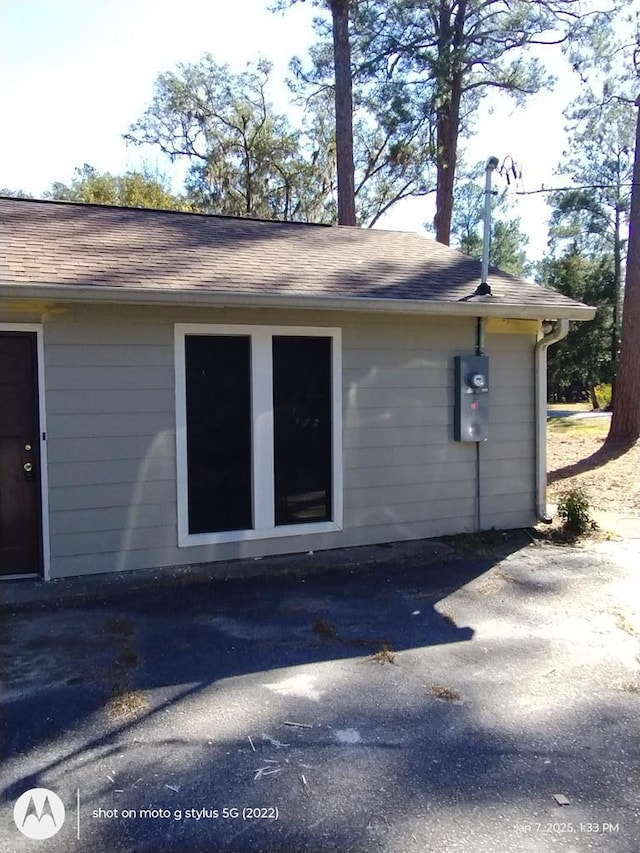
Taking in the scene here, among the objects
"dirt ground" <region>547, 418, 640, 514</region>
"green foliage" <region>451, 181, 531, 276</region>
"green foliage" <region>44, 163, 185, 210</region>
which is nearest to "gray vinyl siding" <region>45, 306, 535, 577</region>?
"dirt ground" <region>547, 418, 640, 514</region>

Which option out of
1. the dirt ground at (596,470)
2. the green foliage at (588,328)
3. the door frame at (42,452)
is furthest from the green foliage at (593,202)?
the door frame at (42,452)

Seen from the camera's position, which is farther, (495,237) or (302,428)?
(495,237)

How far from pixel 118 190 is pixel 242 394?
20721 millimetres

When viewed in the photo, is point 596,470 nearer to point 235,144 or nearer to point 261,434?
point 261,434

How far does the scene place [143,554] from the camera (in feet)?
18.5

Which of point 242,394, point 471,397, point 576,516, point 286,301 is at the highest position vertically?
point 286,301

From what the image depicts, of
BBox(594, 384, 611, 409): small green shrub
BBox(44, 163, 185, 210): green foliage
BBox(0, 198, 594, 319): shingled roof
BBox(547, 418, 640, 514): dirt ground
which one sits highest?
BBox(44, 163, 185, 210): green foliage

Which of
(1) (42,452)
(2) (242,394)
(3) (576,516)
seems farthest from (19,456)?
(3) (576,516)

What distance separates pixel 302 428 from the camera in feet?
20.5

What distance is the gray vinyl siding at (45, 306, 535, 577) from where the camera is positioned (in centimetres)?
540

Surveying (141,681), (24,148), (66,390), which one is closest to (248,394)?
(66,390)

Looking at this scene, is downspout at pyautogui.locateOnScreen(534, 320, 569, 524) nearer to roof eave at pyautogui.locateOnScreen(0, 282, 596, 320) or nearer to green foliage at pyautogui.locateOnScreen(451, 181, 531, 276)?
roof eave at pyautogui.locateOnScreen(0, 282, 596, 320)

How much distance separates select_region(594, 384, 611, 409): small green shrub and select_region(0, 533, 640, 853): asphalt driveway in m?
22.9

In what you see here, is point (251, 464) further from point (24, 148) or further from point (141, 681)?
point (24, 148)
